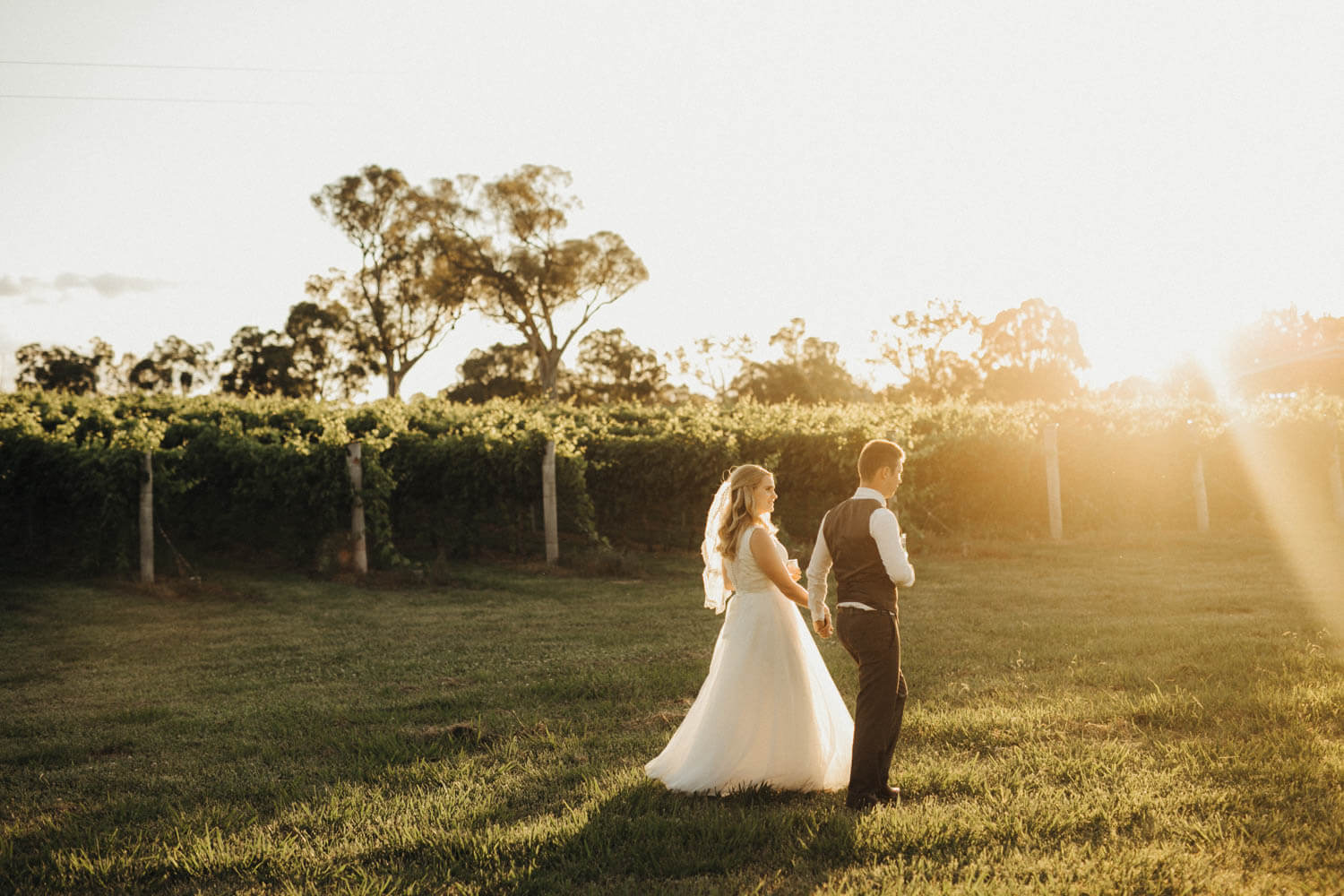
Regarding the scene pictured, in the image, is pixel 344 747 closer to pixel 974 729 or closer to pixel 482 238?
pixel 974 729

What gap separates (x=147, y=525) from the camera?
14023 mm

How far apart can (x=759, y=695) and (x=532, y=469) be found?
11.8 metres

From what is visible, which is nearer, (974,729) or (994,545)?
(974,729)

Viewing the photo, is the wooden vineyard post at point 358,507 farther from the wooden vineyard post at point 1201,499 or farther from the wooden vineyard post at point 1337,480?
the wooden vineyard post at point 1337,480

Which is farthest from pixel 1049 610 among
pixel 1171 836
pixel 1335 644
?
pixel 1171 836

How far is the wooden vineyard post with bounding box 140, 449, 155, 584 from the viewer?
13.9 m

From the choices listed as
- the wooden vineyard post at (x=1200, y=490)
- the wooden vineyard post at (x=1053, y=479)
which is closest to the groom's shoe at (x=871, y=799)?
the wooden vineyard post at (x=1053, y=479)

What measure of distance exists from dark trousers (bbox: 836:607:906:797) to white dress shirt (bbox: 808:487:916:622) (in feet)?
0.38

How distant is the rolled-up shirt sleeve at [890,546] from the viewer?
474cm

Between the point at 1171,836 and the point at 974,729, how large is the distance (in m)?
1.84

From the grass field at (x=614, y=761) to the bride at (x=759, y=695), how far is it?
0.16m

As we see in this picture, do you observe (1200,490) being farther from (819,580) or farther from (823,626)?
(823,626)

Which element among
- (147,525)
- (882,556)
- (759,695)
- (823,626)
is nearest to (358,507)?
(147,525)

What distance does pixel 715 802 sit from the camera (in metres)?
5.04
